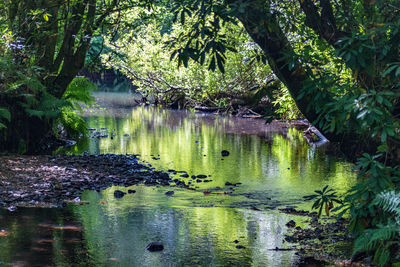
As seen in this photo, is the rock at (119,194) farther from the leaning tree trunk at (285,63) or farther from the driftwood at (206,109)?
the driftwood at (206,109)

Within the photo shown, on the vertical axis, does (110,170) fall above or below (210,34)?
below

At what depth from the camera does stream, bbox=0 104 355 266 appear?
17.7 ft

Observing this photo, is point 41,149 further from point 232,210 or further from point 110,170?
point 232,210

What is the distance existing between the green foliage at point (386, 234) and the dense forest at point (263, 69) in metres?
0.01

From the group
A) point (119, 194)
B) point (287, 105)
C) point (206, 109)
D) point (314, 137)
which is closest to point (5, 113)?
point (119, 194)

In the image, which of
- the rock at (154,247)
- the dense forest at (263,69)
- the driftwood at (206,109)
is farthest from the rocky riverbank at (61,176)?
the driftwood at (206,109)

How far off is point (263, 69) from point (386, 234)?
19043 millimetres

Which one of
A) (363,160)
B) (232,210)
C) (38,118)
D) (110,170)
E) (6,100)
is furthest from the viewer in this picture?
(38,118)

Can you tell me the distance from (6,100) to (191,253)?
735 centimetres

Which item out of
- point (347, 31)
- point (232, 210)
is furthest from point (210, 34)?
point (232, 210)

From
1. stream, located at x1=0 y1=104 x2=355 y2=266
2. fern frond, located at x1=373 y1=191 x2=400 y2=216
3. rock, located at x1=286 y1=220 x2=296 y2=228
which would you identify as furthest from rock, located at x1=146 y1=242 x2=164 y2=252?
fern frond, located at x1=373 y1=191 x2=400 y2=216

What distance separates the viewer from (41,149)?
12508 millimetres

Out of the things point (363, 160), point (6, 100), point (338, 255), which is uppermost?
point (6, 100)

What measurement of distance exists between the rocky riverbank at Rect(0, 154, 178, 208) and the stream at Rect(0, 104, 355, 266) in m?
0.35
